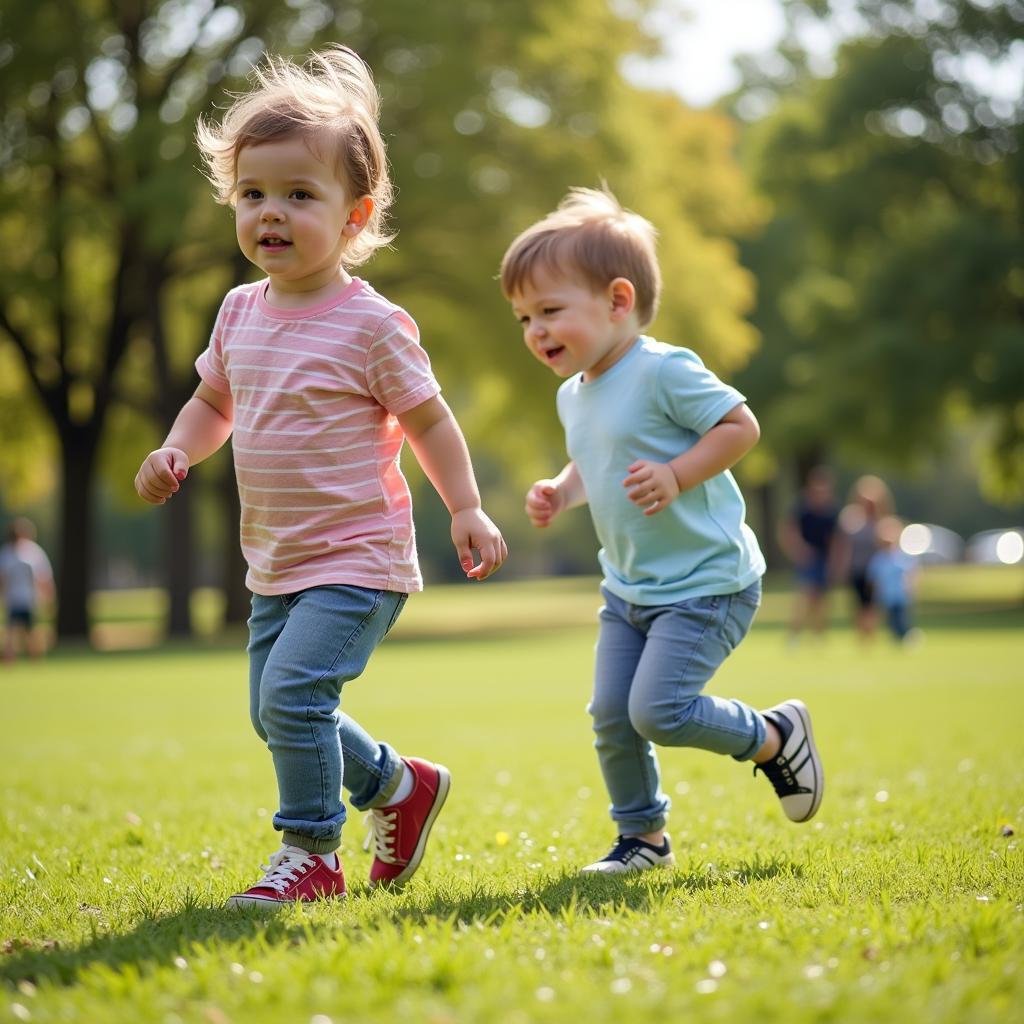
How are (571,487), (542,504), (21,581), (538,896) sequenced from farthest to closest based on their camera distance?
(21,581)
(571,487)
(542,504)
(538,896)

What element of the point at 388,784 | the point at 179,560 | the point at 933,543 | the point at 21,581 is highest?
the point at 388,784

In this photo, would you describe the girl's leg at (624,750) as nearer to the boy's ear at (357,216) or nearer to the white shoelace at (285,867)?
the white shoelace at (285,867)

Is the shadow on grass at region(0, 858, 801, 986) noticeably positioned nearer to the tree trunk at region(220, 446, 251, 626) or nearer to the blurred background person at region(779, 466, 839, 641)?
the blurred background person at region(779, 466, 839, 641)

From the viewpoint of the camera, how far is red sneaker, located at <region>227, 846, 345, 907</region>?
3711mm

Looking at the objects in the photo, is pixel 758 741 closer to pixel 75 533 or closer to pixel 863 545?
pixel 863 545

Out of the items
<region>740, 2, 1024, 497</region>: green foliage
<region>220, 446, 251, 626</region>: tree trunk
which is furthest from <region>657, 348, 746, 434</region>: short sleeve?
<region>740, 2, 1024, 497</region>: green foliage

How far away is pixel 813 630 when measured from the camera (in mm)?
20172

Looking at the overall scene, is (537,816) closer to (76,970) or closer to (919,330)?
(76,970)

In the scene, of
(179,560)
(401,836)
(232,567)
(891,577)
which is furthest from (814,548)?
(401,836)

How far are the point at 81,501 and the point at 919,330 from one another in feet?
62.0

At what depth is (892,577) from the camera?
18.2 metres

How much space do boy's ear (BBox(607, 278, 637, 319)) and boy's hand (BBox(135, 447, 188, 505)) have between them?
1517 mm

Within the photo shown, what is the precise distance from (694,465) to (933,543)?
313ft

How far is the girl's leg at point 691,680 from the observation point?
431cm
